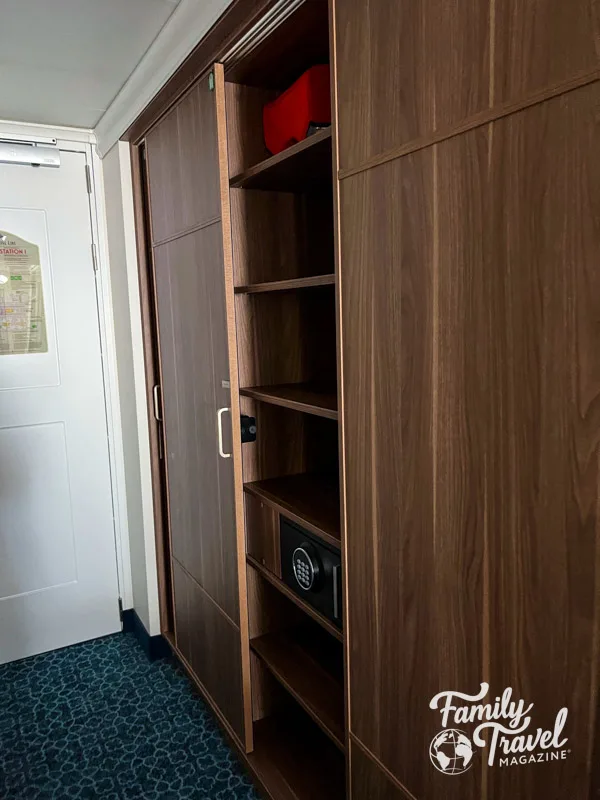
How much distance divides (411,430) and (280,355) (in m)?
0.80

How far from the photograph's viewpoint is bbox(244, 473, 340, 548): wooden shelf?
1418 mm

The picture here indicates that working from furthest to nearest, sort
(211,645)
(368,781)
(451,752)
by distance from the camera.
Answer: (211,645) < (368,781) < (451,752)

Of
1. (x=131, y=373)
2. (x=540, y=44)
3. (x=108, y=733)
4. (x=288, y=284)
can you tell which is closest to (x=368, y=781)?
(x=288, y=284)

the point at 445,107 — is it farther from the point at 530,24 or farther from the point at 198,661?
the point at 198,661

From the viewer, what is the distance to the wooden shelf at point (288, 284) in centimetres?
126

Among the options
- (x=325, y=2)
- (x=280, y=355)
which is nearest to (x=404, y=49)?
(x=325, y=2)

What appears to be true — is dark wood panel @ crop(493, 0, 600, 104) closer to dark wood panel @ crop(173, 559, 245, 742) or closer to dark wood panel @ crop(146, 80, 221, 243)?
dark wood panel @ crop(146, 80, 221, 243)

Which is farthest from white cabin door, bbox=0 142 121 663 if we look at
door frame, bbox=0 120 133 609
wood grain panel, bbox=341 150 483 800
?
wood grain panel, bbox=341 150 483 800

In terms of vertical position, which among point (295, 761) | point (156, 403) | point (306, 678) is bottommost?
point (295, 761)

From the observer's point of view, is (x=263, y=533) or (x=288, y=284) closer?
(x=288, y=284)

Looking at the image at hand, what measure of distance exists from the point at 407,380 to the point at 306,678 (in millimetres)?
1060

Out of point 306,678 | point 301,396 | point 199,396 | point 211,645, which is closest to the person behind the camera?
point 301,396

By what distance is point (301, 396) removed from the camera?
1520 millimetres

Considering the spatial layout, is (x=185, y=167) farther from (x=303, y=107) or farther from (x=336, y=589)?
(x=336, y=589)
